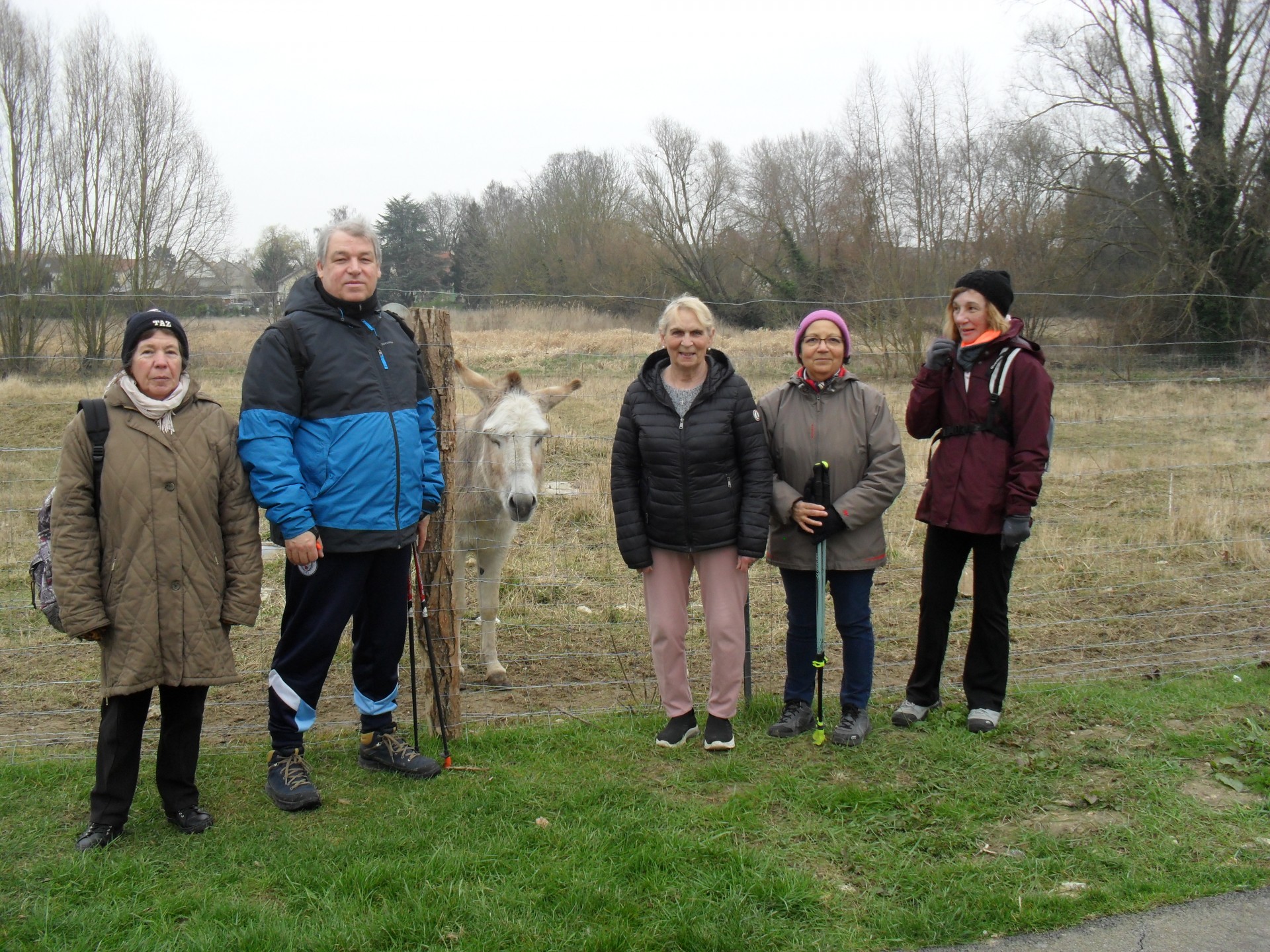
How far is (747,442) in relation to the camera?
4.00 m

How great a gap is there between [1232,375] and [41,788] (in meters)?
8.28

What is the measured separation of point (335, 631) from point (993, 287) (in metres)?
3.40

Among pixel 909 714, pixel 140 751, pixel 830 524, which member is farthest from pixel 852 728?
pixel 140 751

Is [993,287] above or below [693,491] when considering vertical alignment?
above

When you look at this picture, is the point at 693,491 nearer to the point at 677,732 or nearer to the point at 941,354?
the point at 677,732

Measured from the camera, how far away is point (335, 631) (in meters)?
→ 3.64

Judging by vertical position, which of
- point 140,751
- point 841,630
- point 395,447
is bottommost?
point 140,751

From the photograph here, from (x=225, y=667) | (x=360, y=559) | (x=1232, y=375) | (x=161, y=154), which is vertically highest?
(x=161, y=154)

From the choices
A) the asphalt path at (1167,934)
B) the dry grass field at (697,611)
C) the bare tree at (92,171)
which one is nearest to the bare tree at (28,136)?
the bare tree at (92,171)

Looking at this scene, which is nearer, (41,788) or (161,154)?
(41,788)

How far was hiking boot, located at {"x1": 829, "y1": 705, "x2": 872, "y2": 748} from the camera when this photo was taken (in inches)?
165

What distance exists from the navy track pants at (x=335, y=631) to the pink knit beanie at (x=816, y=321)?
2.08 m

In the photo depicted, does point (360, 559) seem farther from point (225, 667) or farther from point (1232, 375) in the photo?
point (1232, 375)

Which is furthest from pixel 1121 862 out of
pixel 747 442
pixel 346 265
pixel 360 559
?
pixel 346 265
